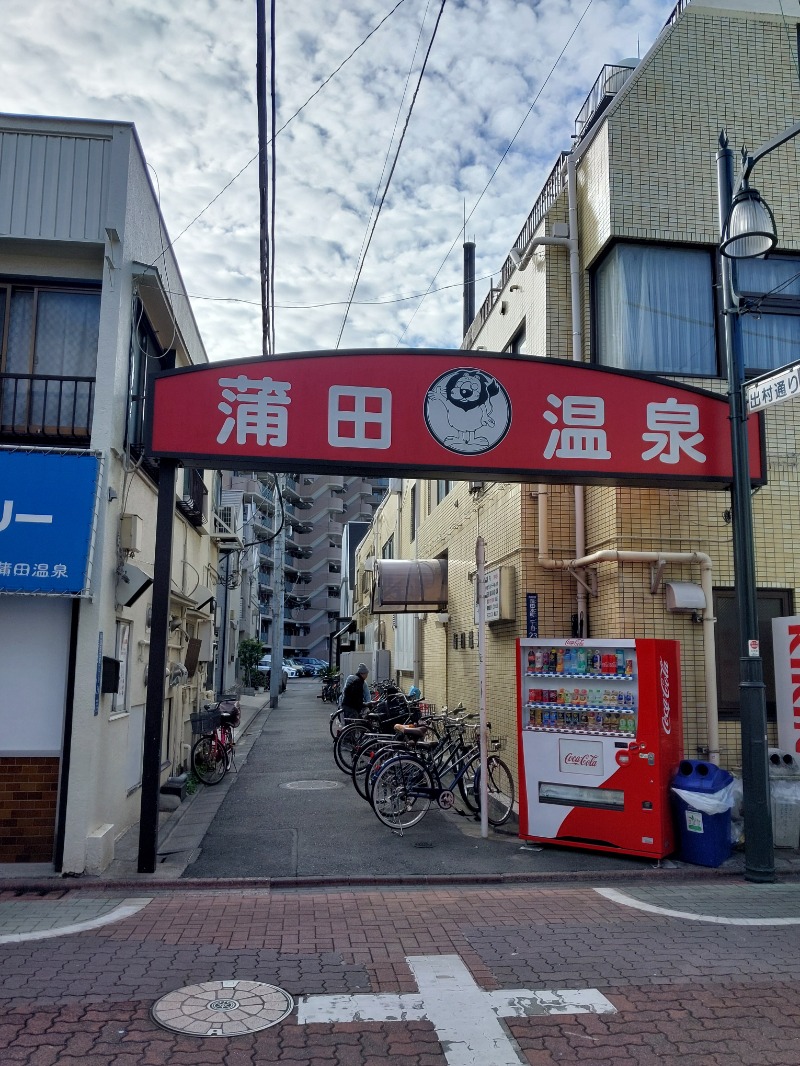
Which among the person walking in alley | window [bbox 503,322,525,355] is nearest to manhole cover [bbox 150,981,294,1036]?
window [bbox 503,322,525,355]

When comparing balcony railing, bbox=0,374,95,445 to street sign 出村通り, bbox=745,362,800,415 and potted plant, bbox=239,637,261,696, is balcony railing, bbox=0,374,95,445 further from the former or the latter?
potted plant, bbox=239,637,261,696

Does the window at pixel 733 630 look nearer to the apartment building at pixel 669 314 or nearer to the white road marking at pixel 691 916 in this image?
the apartment building at pixel 669 314

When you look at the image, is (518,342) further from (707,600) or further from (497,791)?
(497,791)

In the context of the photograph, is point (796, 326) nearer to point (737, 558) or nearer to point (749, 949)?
point (737, 558)

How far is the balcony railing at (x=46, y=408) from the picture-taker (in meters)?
8.65

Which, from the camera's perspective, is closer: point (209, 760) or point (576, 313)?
point (576, 313)

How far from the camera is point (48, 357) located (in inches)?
351

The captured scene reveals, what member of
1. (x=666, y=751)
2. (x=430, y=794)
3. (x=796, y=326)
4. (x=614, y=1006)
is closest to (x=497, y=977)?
(x=614, y=1006)

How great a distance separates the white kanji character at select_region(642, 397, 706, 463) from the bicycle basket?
25.1ft

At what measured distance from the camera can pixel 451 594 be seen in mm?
16625

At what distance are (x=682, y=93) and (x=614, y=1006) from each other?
10612 mm

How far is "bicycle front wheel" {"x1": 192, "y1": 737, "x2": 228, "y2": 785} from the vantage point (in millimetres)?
13172

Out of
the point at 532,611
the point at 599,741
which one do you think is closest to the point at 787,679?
the point at 599,741

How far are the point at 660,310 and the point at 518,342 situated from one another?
2.72 metres
